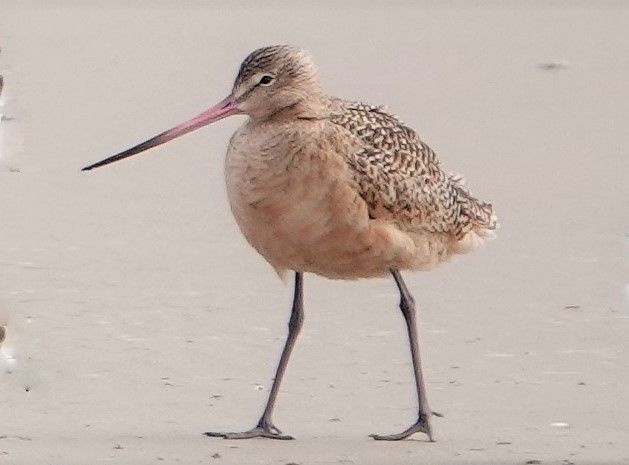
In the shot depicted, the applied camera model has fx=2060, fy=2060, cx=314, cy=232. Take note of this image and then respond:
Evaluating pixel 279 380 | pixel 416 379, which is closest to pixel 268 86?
pixel 279 380

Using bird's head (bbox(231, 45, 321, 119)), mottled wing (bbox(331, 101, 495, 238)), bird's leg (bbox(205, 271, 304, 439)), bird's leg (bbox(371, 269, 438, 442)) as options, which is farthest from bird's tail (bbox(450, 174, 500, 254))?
bird's head (bbox(231, 45, 321, 119))

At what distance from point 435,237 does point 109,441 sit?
149 cm

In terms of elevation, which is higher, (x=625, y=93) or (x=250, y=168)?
(x=250, y=168)

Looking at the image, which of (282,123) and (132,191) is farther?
(132,191)

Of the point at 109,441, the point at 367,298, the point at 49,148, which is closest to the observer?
the point at 109,441

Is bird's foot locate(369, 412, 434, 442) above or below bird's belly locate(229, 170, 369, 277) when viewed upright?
below

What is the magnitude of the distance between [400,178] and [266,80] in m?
0.56

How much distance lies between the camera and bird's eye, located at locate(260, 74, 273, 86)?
6.85 metres

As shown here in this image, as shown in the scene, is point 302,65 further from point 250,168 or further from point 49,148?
point 49,148

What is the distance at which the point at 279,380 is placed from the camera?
265 inches

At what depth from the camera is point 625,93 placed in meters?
11.7

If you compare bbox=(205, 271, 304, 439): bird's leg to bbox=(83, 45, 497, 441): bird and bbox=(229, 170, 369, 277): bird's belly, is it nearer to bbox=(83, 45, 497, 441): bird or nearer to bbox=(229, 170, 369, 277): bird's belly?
bbox=(83, 45, 497, 441): bird

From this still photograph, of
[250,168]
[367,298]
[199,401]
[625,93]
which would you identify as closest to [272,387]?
[199,401]

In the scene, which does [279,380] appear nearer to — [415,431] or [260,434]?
[260,434]
